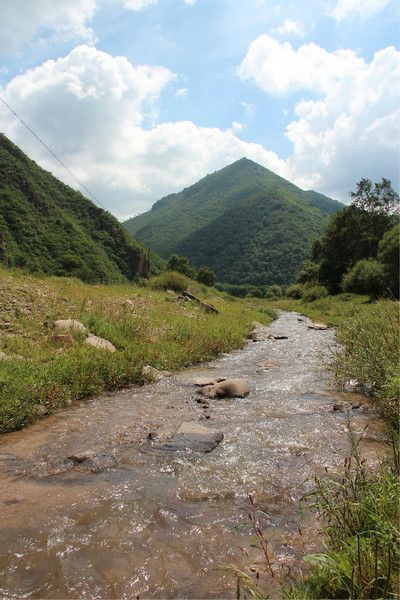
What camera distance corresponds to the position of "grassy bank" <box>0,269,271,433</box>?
7.32 metres

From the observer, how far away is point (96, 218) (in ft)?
289

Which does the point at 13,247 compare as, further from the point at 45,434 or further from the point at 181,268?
the point at 45,434

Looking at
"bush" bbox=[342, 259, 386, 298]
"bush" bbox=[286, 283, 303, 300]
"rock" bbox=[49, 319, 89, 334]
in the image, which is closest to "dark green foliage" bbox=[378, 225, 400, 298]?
"bush" bbox=[342, 259, 386, 298]

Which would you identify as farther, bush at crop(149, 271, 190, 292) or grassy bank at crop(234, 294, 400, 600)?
bush at crop(149, 271, 190, 292)

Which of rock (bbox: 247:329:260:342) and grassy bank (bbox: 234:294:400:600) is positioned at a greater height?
grassy bank (bbox: 234:294:400:600)

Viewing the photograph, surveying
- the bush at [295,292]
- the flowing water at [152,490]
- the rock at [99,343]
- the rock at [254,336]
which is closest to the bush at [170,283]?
the rock at [254,336]

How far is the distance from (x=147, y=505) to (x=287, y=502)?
1.46 m

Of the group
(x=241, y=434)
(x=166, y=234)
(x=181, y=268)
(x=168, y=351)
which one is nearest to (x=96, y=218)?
(x=181, y=268)

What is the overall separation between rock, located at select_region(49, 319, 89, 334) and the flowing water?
11.7 ft

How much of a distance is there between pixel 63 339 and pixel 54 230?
64720 millimetres

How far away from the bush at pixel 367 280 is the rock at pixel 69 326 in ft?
92.8

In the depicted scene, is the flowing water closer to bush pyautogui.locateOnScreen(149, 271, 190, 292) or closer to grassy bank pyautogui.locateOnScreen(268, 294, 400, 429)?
grassy bank pyautogui.locateOnScreen(268, 294, 400, 429)

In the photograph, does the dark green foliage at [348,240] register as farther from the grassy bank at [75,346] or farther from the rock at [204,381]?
the rock at [204,381]

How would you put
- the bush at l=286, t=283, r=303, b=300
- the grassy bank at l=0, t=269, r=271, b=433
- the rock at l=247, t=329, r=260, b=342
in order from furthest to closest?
1. the bush at l=286, t=283, r=303, b=300
2. the rock at l=247, t=329, r=260, b=342
3. the grassy bank at l=0, t=269, r=271, b=433
